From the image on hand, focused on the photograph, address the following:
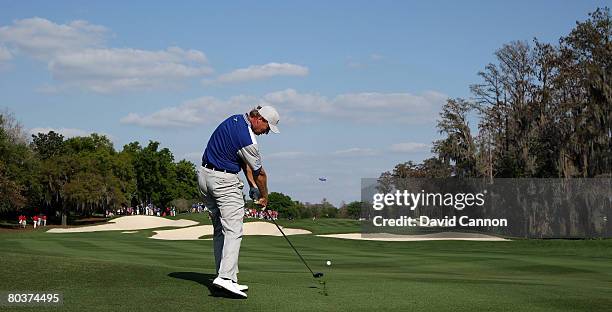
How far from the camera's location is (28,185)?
258 feet

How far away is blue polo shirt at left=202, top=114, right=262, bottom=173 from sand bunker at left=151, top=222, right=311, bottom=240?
3856 centimetres

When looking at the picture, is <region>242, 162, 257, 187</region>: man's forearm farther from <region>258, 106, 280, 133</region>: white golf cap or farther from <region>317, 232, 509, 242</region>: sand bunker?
<region>317, 232, 509, 242</region>: sand bunker

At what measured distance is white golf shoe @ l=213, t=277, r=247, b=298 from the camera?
8.67 metres

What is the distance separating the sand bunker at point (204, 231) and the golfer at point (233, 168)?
38.5 metres

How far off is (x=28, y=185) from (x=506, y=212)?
54.1 m

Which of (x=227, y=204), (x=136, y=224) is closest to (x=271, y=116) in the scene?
(x=227, y=204)

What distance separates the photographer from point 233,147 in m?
9.14

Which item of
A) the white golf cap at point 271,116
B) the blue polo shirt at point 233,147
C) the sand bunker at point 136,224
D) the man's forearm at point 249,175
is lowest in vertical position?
the sand bunker at point 136,224

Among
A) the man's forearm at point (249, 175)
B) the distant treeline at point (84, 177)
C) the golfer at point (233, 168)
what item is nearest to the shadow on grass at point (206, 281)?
the golfer at point (233, 168)

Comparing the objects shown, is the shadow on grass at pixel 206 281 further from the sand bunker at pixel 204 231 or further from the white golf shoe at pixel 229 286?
the sand bunker at pixel 204 231

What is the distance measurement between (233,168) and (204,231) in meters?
42.8

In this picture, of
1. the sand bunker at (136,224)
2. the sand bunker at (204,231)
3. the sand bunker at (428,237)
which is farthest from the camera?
the sand bunker at (136,224)

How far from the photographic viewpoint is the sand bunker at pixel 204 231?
48500 mm

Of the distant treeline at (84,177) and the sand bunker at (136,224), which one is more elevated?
the distant treeline at (84,177)
